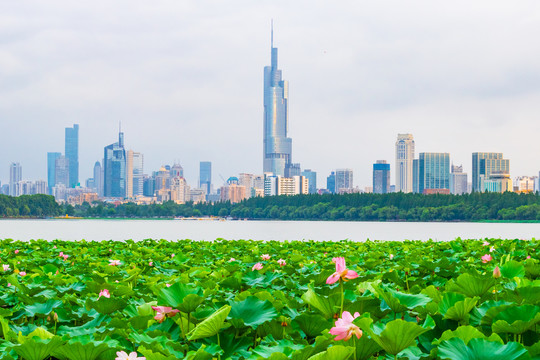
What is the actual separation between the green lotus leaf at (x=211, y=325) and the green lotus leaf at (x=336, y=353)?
2.04 feet

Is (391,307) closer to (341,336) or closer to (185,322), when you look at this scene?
(341,336)

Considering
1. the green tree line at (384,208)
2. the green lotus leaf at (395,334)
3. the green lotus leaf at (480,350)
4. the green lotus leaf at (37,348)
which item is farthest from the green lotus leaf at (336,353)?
the green tree line at (384,208)

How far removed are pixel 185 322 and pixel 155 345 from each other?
1.94ft

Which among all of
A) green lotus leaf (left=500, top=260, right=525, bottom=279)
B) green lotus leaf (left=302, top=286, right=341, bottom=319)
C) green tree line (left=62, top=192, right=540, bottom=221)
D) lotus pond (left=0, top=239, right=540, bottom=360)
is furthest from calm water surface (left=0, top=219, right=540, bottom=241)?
green tree line (left=62, top=192, right=540, bottom=221)

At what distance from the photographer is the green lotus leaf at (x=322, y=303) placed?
280 centimetres

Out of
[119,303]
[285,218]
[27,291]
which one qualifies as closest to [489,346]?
[119,303]

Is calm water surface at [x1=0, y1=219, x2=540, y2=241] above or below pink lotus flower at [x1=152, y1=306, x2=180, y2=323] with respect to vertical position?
below

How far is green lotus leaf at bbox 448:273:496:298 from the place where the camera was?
3145mm

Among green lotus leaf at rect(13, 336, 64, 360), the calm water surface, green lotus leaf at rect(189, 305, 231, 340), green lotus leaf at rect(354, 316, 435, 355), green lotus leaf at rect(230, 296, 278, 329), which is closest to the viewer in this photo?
green lotus leaf at rect(354, 316, 435, 355)

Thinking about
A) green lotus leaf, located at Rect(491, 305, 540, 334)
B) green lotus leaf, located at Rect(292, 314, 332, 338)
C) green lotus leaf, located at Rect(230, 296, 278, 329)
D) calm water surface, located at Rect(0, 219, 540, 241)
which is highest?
green lotus leaf, located at Rect(491, 305, 540, 334)

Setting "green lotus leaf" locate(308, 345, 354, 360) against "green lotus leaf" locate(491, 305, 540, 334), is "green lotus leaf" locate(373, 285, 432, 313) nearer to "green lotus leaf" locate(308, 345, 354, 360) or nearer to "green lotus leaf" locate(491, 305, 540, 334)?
"green lotus leaf" locate(491, 305, 540, 334)

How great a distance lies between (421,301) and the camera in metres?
2.77

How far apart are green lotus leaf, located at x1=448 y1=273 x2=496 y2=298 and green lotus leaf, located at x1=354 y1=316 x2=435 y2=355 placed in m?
1.10

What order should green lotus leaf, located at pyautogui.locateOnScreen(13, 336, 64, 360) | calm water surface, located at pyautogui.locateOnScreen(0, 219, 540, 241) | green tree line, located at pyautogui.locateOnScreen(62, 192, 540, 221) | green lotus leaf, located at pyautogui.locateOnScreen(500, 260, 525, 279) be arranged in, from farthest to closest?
1. green tree line, located at pyautogui.locateOnScreen(62, 192, 540, 221)
2. calm water surface, located at pyautogui.locateOnScreen(0, 219, 540, 241)
3. green lotus leaf, located at pyautogui.locateOnScreen(500, 260, 525, 279)
4. green lotus leaf, located at pyautogui.locateOnScreen(13, 336, 64, 360)
